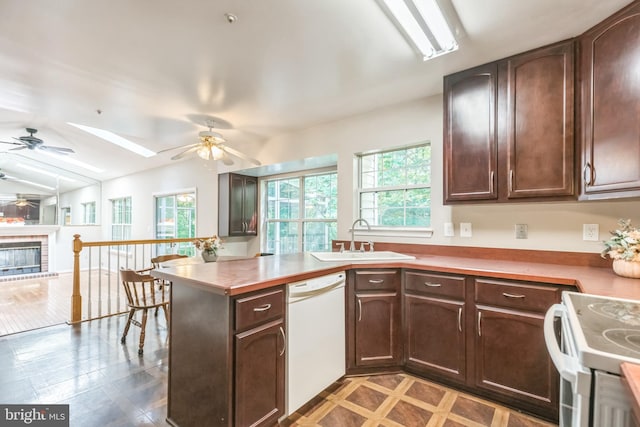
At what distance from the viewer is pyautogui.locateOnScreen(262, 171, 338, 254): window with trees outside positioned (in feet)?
13.7

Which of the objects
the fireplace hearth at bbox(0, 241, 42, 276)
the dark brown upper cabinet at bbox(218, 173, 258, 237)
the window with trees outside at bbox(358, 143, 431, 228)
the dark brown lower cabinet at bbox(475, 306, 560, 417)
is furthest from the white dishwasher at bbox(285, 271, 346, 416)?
the fireplace hearth at bbox(0, 241, 42, 276)

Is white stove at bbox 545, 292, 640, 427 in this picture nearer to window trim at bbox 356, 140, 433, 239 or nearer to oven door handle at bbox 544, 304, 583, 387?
oven door handle at bbox 544, 304, 583, 387

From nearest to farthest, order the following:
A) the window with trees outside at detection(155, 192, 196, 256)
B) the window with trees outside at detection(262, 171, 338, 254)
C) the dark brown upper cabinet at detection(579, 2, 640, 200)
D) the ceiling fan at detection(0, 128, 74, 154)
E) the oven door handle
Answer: the oven door handle → the dark brown upper cabinet at detection(579, 2, 640, 200) → the window with trees outside at detection(262, 171, 338, 254) → the ceiling fan at detection(0, 128, 74, 154) → the window with trees outside at detection(155, 192, 196, 256)

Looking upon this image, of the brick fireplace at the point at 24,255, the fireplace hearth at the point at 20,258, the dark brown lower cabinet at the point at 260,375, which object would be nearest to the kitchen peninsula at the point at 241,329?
the dark brown lower cabinet at the point at 260,375

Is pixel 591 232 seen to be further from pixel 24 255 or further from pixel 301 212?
pixel 24 255

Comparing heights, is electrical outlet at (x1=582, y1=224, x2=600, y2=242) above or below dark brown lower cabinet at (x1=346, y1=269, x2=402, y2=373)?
above

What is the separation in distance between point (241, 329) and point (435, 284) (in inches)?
53.3

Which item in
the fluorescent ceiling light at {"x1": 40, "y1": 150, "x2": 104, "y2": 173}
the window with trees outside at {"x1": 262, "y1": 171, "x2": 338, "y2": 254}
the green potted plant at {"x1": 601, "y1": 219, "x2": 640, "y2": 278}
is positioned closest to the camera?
the green potted plant at {"x1": 601, "y1": 219, "x2": 640, "y2": 278}

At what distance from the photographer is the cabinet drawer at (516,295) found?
164 centimetres

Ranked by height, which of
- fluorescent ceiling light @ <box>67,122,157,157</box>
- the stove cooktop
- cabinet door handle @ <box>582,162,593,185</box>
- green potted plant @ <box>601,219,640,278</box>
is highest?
fluorescent ceiling light @ <box>67,122,157,157</box>

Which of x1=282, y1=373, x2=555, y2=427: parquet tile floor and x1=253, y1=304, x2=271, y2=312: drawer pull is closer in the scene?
x1=253, y1=304, x2=271, y2=312: drawer pull

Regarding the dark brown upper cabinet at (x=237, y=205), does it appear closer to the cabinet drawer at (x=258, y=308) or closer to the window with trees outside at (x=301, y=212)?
the window with trees outside at (x=301, y=212)

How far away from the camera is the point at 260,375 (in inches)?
58.7

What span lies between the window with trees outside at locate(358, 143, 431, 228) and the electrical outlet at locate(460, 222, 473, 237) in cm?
32
